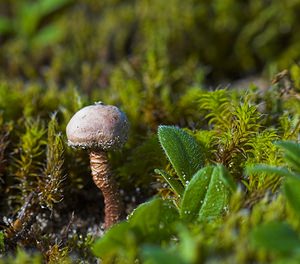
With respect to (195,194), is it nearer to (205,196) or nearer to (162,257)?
(205,196)

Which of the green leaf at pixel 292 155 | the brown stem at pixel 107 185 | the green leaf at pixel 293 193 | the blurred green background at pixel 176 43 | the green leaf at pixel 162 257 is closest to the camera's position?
the green leaf at pixel 162 257

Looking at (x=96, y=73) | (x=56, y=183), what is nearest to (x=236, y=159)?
(x=56, y=183)

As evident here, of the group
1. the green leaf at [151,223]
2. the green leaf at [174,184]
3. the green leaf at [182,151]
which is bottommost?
the green leaf at [151,223]

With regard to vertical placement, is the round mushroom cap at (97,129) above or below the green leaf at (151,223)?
above

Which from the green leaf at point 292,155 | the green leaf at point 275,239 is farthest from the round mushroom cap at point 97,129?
the green leaf at point 275,239

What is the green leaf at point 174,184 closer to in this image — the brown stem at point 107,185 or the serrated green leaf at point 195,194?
the serrated green leaf at point 195,194
